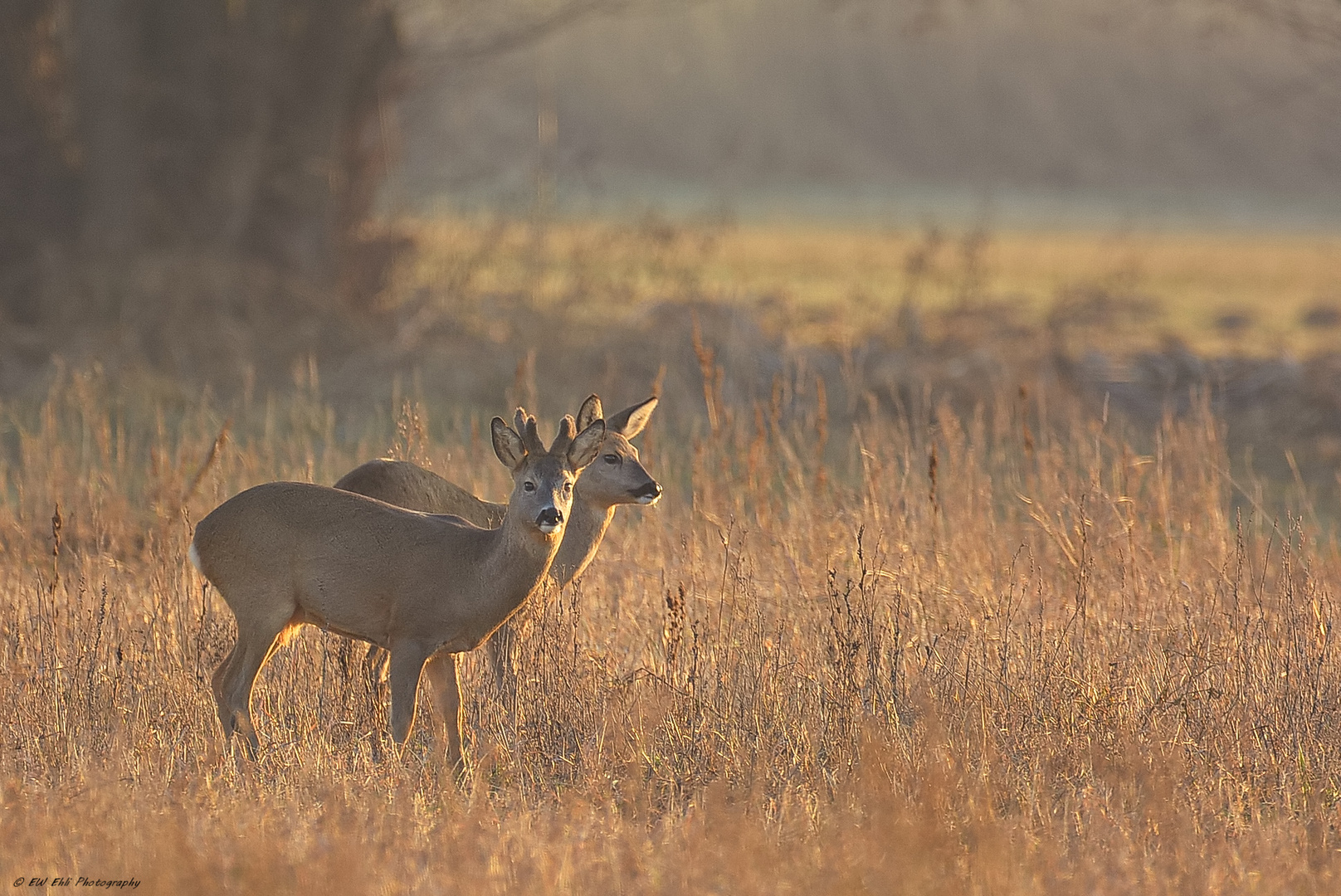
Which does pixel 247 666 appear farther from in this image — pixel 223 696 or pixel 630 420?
pixel 630 420

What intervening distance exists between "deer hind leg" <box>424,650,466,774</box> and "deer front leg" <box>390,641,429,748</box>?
0.62ft

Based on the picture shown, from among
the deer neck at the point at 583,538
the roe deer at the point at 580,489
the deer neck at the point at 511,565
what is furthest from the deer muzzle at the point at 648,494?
the deer neck at the point at 511,565

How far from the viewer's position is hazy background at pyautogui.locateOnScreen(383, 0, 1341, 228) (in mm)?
106250

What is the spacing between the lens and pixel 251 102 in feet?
60.8

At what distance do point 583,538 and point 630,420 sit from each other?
2.01 feet

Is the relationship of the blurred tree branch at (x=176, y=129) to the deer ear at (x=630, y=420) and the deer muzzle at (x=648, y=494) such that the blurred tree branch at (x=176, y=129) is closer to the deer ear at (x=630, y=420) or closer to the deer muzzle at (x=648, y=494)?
the deer ear at (x=630, y=420)

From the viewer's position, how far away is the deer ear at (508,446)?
6973mm

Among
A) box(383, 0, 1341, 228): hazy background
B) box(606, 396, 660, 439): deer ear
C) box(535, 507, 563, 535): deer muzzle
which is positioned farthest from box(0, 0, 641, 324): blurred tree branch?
box(383, 0, 1341, 228): hazy background

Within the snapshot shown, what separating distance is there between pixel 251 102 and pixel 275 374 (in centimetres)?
311

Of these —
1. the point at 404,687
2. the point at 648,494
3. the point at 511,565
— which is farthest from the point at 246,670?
the point at 648,494

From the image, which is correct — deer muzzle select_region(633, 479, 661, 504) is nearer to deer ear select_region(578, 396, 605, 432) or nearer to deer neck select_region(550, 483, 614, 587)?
deer neck select_region(550, 483, 614, 587)

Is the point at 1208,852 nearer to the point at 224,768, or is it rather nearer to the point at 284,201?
the point at 224,768

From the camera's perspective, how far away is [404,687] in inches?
278

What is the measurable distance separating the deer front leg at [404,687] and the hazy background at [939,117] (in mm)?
69326
